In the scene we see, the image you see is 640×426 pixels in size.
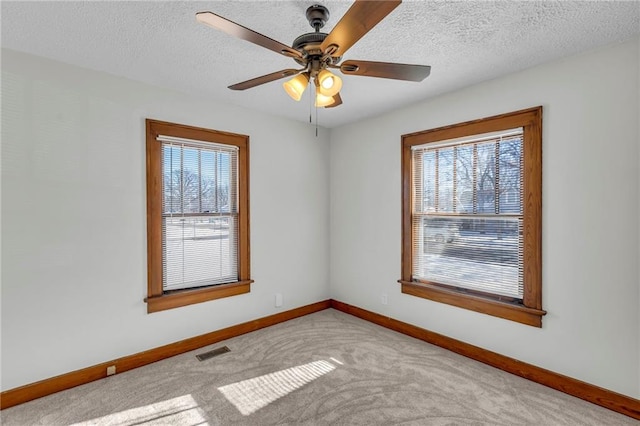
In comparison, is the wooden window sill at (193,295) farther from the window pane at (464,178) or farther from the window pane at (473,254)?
the window pane at (464,178)

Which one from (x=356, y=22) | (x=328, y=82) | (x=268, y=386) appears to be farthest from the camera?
(x=268, y=386)

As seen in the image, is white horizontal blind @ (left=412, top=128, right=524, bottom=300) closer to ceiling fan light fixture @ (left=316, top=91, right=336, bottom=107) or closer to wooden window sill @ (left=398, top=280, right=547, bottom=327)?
wooden window sill @ (left=398, top=280, right=547, bottom=327)

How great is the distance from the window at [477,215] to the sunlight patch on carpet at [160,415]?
2.32m

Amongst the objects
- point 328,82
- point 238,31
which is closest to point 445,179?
point 328,82

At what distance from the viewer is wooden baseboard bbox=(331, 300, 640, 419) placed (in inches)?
85.4

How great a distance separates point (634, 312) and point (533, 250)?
69 centimetres

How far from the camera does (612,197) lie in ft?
7.26

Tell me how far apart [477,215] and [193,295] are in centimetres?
285

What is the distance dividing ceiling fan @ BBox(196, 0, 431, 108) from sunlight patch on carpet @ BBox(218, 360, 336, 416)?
6.91ft

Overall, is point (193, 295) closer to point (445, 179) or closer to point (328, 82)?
point (328, 82)

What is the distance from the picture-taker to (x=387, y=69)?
1.73 meters

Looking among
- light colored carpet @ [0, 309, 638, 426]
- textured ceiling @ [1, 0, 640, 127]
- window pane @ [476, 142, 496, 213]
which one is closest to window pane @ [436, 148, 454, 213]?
window pane @ [476, 142, 496, 213]

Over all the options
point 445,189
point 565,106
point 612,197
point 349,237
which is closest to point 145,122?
point 349,237

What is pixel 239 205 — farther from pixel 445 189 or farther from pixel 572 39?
pixel 572 39
